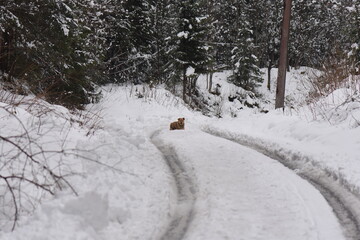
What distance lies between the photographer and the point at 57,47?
29.3ft

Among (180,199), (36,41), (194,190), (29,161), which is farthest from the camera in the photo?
(36,41)

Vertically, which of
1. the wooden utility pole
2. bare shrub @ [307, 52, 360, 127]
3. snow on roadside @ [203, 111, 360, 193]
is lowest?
snow on roadside @ [203, 111, 360, 193]

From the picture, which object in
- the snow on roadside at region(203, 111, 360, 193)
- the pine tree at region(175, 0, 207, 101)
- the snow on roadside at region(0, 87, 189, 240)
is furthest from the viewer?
the pine tree at region(175, 0, 207, 101)

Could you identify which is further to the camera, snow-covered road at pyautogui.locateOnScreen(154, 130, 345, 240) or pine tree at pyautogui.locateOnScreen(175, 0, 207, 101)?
pine tree at pyautogui.locateOnScreen(175, 0, 207, 101)

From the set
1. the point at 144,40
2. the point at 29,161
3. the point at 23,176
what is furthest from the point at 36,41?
the point at 144,40

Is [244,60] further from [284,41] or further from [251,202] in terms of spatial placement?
[251,202]

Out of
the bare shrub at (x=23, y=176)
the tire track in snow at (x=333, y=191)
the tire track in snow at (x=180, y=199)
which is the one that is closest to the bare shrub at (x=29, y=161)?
the bare shrub at (x=23, y=176)

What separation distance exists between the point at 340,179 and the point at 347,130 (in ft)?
8.47

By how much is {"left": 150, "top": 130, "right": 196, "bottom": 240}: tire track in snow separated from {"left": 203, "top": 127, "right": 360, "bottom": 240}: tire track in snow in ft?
5.95

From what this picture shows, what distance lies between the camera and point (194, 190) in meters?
4.98

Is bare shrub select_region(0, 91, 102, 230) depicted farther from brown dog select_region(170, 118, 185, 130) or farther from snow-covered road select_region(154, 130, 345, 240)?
brown dog select_region(170, 118, 185, 130)

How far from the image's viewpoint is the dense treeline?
26.5ft

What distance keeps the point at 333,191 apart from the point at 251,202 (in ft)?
4.42

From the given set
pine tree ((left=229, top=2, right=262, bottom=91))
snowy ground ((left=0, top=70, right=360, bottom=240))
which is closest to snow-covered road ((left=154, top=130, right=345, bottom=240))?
snowy ground ((left=0, top=70, right=360, bottom=240))
